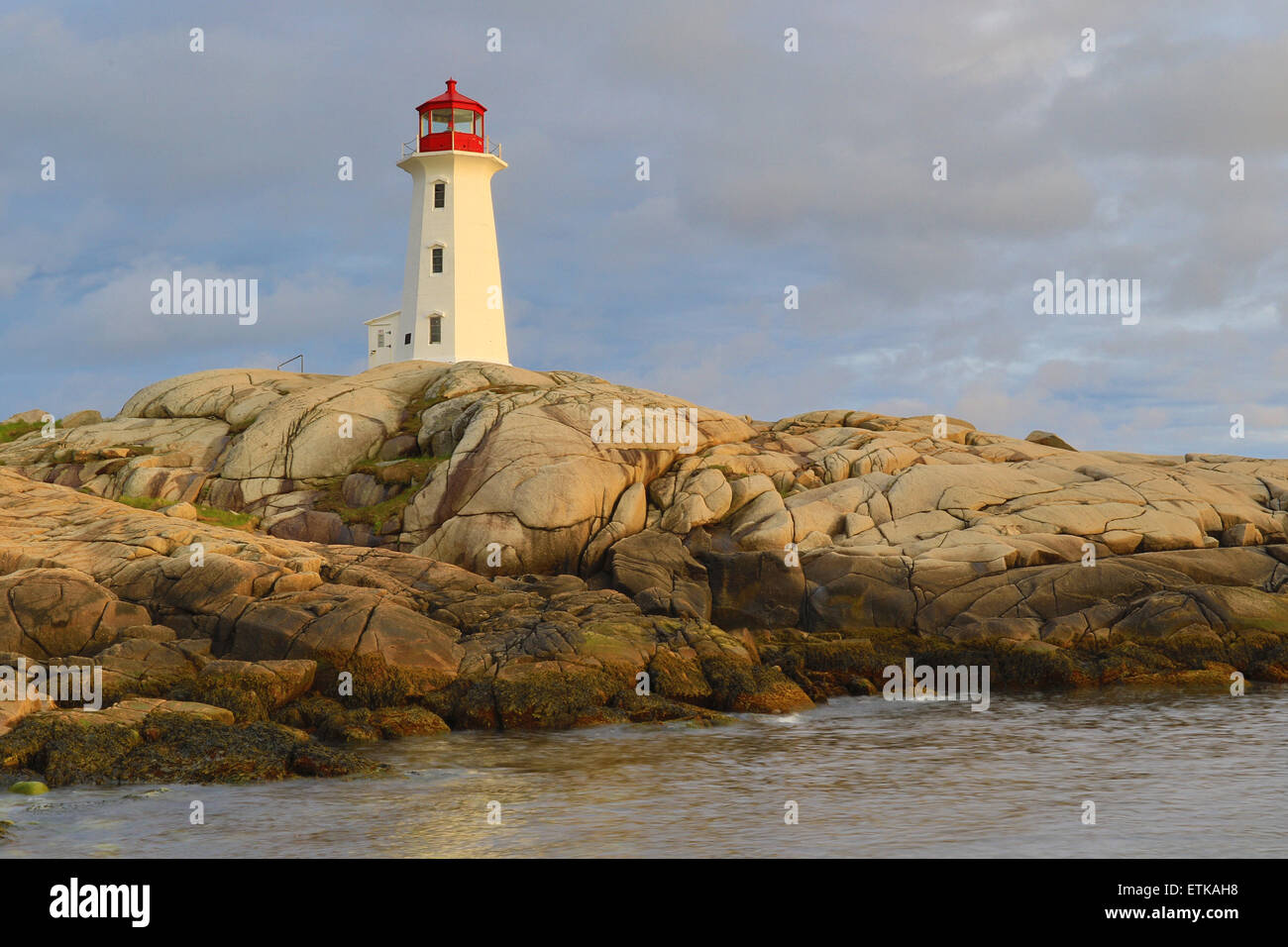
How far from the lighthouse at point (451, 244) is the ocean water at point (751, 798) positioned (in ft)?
95.1

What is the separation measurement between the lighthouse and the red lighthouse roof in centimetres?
4

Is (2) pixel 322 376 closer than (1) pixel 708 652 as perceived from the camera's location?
No

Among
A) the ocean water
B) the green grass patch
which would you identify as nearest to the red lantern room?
the green grass patch

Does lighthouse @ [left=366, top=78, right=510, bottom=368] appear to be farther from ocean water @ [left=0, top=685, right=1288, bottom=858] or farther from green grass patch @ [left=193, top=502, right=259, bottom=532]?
ocean water @ [left=0, top=685, right=1288, bottom=858]

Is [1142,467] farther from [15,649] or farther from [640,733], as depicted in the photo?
[15,649]

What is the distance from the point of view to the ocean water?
44.4ft

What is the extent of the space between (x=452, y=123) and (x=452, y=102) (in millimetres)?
811

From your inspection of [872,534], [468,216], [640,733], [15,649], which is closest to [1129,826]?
[640,733]

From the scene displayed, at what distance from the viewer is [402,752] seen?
61.1ft

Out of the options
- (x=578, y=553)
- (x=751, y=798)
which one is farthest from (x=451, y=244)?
(x=751, y=798)

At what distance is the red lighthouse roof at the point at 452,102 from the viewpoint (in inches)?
1877

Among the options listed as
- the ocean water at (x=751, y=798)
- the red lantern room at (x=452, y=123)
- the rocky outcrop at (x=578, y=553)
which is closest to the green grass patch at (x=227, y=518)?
the rocky outcrop at (x=578, y=553)

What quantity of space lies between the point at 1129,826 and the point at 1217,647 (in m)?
13.6

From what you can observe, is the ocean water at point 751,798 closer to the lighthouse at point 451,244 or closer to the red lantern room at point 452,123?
the lighthouse at point 451,244
